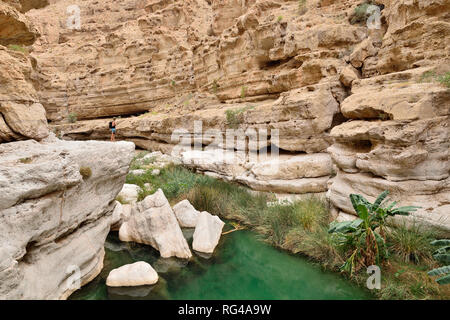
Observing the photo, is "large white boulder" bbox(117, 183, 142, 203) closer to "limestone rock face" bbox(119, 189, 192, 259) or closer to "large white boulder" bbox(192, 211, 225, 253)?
"limestone rock face" bbox(119, 189, 192, 259)

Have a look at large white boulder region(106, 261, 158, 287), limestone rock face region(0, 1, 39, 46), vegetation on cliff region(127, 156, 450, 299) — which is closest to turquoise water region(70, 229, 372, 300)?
large white boulder region(106, 261, 158, 287)

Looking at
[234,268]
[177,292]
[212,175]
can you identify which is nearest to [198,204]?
[212,175]

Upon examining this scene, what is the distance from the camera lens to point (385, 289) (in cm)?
361

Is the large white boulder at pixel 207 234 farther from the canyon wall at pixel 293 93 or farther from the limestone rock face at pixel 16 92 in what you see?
the limestone rock face at pixel 16 92

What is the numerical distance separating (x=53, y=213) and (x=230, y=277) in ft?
9.55

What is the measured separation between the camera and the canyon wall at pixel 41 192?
2725mm

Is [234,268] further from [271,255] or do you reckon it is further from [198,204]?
[198,204]

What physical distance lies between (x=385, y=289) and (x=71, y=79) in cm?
2048

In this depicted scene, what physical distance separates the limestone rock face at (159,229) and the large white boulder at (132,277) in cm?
79

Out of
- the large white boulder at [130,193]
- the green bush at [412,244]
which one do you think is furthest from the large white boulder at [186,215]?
the green bush at [412,244]

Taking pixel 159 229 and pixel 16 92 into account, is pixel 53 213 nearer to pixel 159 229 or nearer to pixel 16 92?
pixel 16 92

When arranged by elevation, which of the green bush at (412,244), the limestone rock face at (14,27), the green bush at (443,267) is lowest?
the green bush at (412,244)

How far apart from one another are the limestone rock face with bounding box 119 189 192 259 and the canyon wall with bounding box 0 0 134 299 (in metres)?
0.77

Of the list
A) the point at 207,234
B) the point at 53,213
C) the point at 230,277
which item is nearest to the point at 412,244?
the point at 230,277
